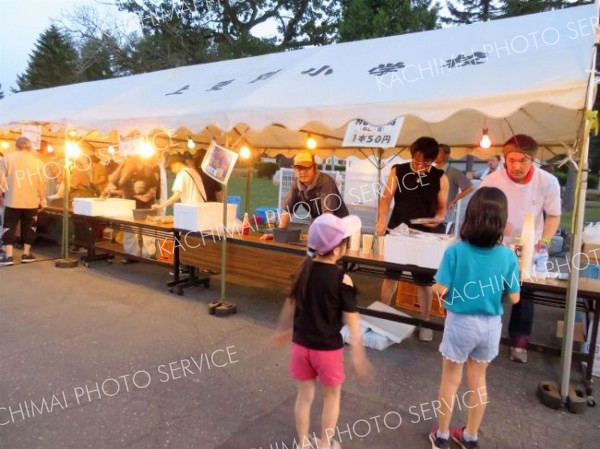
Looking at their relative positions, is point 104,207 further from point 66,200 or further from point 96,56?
point 96,56

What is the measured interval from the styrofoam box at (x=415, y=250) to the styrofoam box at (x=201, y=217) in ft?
7.85

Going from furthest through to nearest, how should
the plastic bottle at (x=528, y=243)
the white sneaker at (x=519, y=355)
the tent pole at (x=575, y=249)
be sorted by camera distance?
the white sneaker at (x=519, y=355) → the plastic bottle at (x=528, y=243) → the tent pole at (x=575, y=249)

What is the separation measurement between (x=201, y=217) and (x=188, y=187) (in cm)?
102

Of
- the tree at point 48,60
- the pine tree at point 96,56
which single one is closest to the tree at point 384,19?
the pine tree at point 96,56

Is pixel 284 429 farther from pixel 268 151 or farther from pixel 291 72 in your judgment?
pixel 268 151

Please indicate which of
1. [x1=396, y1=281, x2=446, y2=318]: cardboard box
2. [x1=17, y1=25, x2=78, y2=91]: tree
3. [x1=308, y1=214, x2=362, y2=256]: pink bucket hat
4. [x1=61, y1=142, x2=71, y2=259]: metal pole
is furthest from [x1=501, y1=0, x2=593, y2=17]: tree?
[x1=17, y1=25, x2=78, y2=91]: tree

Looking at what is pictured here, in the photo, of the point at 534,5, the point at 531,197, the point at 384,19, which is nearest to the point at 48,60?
the point at 384,19

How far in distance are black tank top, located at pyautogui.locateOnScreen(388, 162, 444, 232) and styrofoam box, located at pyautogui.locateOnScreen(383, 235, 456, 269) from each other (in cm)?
51

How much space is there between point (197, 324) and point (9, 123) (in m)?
5.64

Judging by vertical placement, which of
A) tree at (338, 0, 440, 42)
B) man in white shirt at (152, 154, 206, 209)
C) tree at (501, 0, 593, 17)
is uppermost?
tree at (501, 0, 593, 17)

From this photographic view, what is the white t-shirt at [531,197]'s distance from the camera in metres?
3.60

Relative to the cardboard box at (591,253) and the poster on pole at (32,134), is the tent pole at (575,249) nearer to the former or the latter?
the cardboard box at (591,253)

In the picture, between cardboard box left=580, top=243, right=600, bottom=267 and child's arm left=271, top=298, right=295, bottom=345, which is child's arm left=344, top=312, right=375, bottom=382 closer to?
child's arm left=271, top=298, right=295, bottom=345

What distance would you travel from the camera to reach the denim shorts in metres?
2.34
